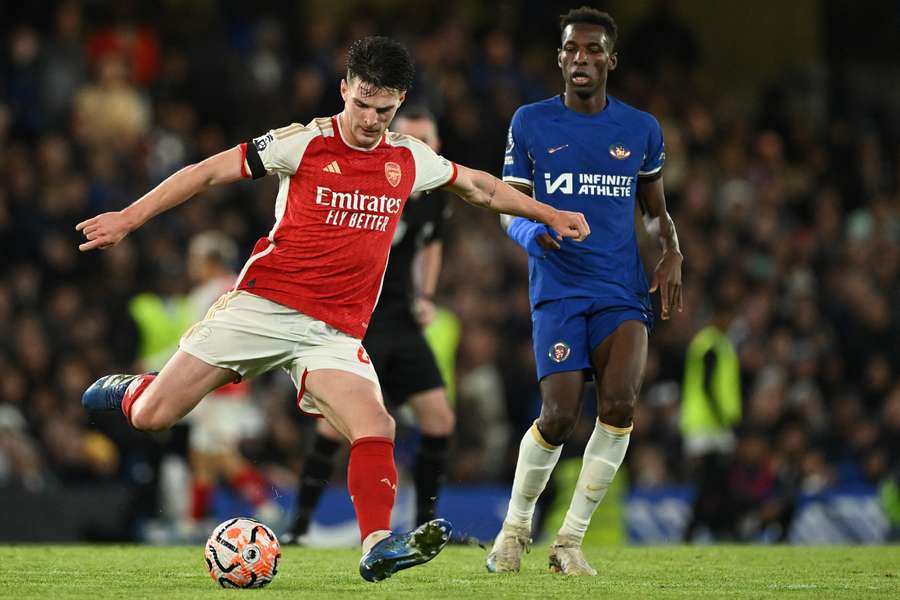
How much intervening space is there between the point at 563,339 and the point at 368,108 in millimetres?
1448

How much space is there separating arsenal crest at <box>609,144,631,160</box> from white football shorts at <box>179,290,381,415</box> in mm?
1563

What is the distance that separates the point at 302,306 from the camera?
6461 mm

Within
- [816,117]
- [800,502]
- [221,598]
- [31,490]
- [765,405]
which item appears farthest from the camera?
[816,117]

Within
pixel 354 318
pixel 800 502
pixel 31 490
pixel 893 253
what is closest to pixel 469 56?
pixel 893 253

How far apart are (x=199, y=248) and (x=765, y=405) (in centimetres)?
526

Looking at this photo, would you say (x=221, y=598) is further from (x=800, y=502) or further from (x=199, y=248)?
(x=800, y=502)

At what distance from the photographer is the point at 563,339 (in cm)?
701

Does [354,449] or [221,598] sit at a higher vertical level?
[354,449]

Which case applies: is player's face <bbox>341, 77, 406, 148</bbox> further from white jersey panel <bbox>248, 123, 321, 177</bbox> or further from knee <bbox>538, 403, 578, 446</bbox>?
knee <bbox>538, 403, 578, 446</bbox>

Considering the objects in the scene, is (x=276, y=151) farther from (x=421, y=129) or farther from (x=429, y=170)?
(x=421, y=129)

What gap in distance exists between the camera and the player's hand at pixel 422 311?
9047mm

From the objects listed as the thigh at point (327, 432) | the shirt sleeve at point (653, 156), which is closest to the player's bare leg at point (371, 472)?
the shirt sleeve at point (653, 156)

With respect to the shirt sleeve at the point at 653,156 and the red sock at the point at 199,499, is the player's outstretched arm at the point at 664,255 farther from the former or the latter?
the red sock at the point at 199,499

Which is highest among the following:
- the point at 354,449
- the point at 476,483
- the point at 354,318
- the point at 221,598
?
the point at 354,318
